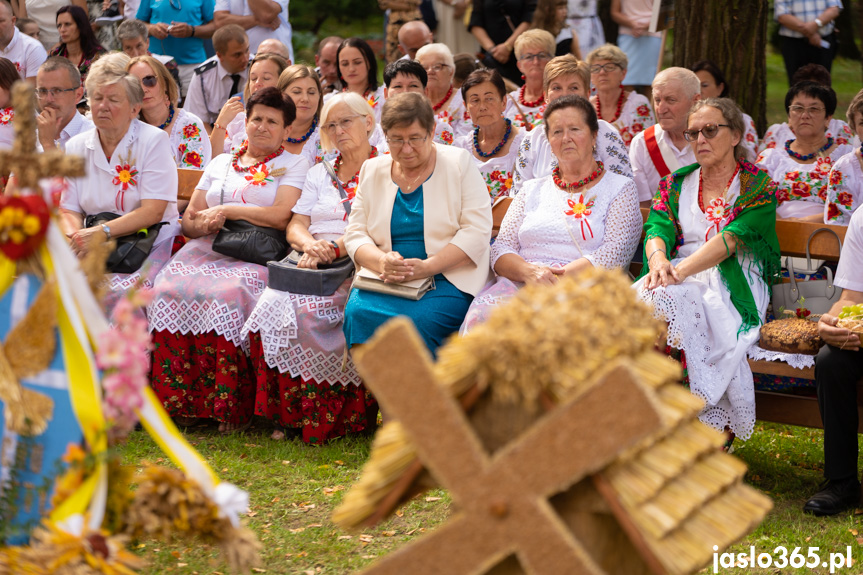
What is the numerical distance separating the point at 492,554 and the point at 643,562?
1.45 ft

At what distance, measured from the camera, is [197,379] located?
235 inches

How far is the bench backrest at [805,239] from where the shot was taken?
5227 millimetres

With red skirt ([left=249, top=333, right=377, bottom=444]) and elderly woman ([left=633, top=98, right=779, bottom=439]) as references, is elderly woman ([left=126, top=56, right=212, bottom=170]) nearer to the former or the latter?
red skirt ([left=249, top=333, right=377, bottom=444])

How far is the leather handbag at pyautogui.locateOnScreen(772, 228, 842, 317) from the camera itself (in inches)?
200

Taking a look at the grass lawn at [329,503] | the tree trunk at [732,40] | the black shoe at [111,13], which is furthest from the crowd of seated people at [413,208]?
the black shoe at [111,13]

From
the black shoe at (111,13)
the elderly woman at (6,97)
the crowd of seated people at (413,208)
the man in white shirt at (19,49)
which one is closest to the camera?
the crowd of seated people at (413,208)

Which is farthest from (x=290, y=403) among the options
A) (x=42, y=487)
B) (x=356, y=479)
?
(x=42, y=487)

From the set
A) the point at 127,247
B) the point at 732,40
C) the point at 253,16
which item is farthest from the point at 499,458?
the point at 253,16

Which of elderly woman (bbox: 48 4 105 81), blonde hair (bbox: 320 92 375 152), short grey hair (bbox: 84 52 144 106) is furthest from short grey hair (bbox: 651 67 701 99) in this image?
elderly woman (bbox: 48 4 105 81)

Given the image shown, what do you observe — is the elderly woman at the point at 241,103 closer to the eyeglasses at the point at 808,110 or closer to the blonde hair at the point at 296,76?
the blonde hair at the point at 296,76

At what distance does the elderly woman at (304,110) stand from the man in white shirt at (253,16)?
2.83 metres

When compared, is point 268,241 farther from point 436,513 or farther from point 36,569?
point 36,569

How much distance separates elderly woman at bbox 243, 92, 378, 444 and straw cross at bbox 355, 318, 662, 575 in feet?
11.5

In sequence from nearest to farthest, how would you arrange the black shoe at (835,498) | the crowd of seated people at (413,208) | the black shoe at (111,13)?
the black shoe at (835,498), the crowd of seated people at (413,208), the black shoe at (111,13)
